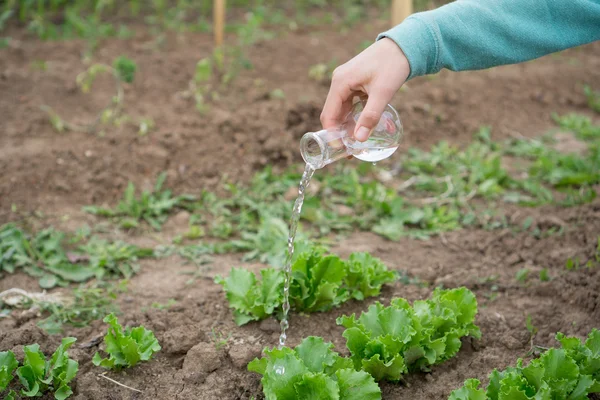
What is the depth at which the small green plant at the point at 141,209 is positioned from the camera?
405 cm

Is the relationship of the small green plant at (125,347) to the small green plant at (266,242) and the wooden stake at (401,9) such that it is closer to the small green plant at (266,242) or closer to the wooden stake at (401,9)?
the small green plant at (266,242)

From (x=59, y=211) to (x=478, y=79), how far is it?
12.5 ft

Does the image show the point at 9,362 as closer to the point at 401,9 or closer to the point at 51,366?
the point at 51,366

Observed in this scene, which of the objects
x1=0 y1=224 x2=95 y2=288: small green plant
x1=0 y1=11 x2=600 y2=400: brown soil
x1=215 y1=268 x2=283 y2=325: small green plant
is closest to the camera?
x1=0 y1=11 x2=600 y2=400: brown soil

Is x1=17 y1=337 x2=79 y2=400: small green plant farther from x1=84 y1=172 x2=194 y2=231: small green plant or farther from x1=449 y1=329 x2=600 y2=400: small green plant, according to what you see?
x1=84 y1=172 x2=194 y2=231: small green plant

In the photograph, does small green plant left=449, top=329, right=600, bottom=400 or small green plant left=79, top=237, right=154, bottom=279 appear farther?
small green plant left=79, top=237, right=154, bottom=279

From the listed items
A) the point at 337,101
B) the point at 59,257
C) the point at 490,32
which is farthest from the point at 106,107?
the point at 490,32

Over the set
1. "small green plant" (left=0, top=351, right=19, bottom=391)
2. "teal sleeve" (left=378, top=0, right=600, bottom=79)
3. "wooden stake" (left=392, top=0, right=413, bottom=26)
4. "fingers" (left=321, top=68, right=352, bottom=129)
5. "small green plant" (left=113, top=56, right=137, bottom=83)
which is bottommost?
"small green plant" (left=0, top=351, right=19, bottom=391)

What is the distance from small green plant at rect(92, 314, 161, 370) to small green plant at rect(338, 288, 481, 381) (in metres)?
0.77

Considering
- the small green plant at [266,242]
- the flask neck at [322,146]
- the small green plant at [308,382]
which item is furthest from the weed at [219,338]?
the flask neck at [322,146]

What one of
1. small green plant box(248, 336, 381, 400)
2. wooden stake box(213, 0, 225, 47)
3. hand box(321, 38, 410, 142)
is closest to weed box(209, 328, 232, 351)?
small green plant box(248, 336, 381, 400)

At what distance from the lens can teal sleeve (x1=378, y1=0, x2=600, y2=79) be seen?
2.30m

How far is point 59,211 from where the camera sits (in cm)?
403

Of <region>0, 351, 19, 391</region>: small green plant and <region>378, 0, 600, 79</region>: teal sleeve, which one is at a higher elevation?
<region>378, 0, 600, 79</region>: teal sleeve
